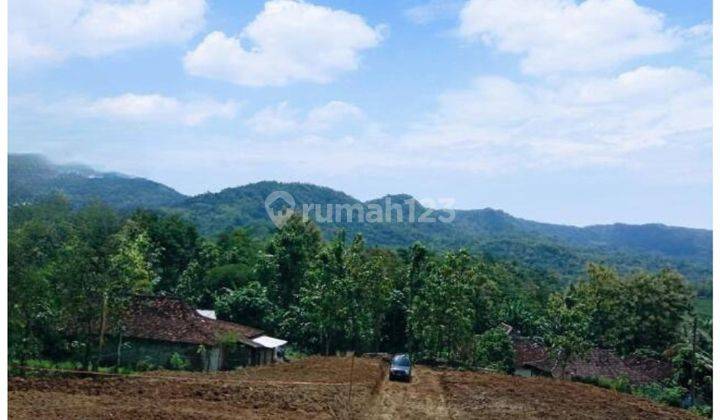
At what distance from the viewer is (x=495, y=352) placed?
38594 millimetres

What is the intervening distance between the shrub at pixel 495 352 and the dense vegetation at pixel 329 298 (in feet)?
0.26

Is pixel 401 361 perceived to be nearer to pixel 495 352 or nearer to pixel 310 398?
pixel 310 398

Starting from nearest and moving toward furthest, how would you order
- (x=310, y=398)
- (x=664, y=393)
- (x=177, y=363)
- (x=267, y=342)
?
1. (x=310, y=398)
2. (x=177, y=363)
3. (x=664, y=393)
4. (x=267, y=342)

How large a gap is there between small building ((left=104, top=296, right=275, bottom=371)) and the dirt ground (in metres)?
4.73

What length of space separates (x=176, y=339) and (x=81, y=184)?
16985 cm

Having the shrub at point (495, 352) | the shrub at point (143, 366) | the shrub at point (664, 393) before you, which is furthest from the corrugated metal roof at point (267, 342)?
the shrub at point (664, 393)

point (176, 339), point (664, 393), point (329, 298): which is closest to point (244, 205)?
point (329, 298)

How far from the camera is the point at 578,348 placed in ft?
114

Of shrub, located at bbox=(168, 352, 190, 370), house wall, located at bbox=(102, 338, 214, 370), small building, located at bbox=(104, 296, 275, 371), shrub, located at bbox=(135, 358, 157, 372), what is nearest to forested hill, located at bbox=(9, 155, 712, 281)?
small building, located at bbox=(104, 296, 275, 371)

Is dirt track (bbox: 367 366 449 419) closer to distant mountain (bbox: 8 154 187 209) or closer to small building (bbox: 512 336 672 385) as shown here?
small building (bbox: 512 336 672 385)

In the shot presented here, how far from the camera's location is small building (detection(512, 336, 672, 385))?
3734cm

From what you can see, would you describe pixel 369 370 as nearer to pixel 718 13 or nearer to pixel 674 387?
pixel 674 387

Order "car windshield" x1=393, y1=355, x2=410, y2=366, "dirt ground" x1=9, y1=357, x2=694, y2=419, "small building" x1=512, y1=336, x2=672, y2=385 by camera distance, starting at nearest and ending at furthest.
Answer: "dirt ground" x1=9, y1=357, x2=694, y2=419 < "car windshield" x1=393, y1=355, x2=410, y2=366 < "small building" x1=512, y1=336, x2=672, y2=385

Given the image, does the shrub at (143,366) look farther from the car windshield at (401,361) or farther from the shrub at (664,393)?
the shrub at (664,393)
